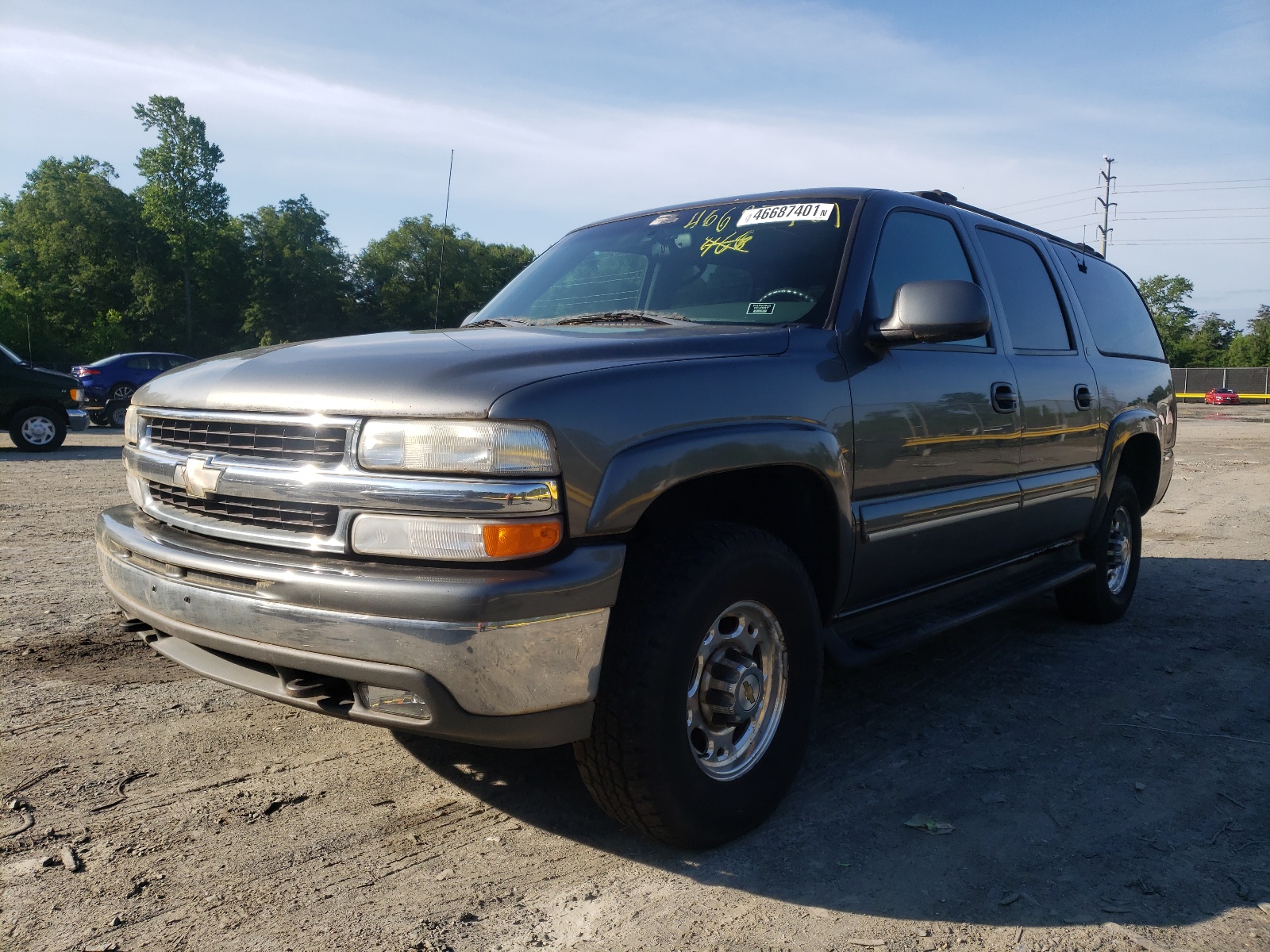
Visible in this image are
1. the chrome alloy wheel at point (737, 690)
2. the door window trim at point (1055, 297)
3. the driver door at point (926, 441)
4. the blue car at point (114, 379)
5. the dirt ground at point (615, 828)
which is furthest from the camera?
the blue car at point (114, 379)

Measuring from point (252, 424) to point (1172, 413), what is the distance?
5406 millimetres

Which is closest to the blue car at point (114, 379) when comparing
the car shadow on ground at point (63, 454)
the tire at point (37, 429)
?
the car shadow on ground at point (63, 454)

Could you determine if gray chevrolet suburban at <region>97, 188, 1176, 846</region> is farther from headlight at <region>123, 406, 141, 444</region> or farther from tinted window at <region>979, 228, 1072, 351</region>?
tinted window at <region>979, 228, 1072, 351</region>

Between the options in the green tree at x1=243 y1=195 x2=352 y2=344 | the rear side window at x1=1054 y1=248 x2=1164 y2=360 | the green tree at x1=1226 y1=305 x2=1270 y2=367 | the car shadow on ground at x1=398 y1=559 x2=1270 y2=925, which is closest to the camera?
the car shadow on ground at x1=398 y1=559 x2=1270 y2=925

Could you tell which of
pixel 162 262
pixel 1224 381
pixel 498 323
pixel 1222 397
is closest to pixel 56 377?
pixel 498 323

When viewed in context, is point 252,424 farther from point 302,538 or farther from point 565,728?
point 565,728

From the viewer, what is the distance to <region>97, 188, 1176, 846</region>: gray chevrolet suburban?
7.11 ft

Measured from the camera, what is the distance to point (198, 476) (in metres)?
2.56

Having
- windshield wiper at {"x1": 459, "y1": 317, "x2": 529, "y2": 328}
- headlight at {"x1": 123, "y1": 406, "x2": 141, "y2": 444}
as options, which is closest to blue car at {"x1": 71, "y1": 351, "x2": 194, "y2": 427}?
windshield wiper at {"x1": 459, "y1": 317, "x2": 529, "y2": 328}

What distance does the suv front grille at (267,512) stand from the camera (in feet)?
7.55

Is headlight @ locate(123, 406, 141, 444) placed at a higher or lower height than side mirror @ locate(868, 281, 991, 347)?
lower

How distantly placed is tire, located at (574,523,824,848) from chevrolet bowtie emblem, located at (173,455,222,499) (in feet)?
3.71

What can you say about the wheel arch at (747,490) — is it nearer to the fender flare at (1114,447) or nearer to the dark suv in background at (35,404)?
the fender flare at (1114,447)

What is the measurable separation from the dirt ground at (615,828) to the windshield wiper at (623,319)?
1502 mm
